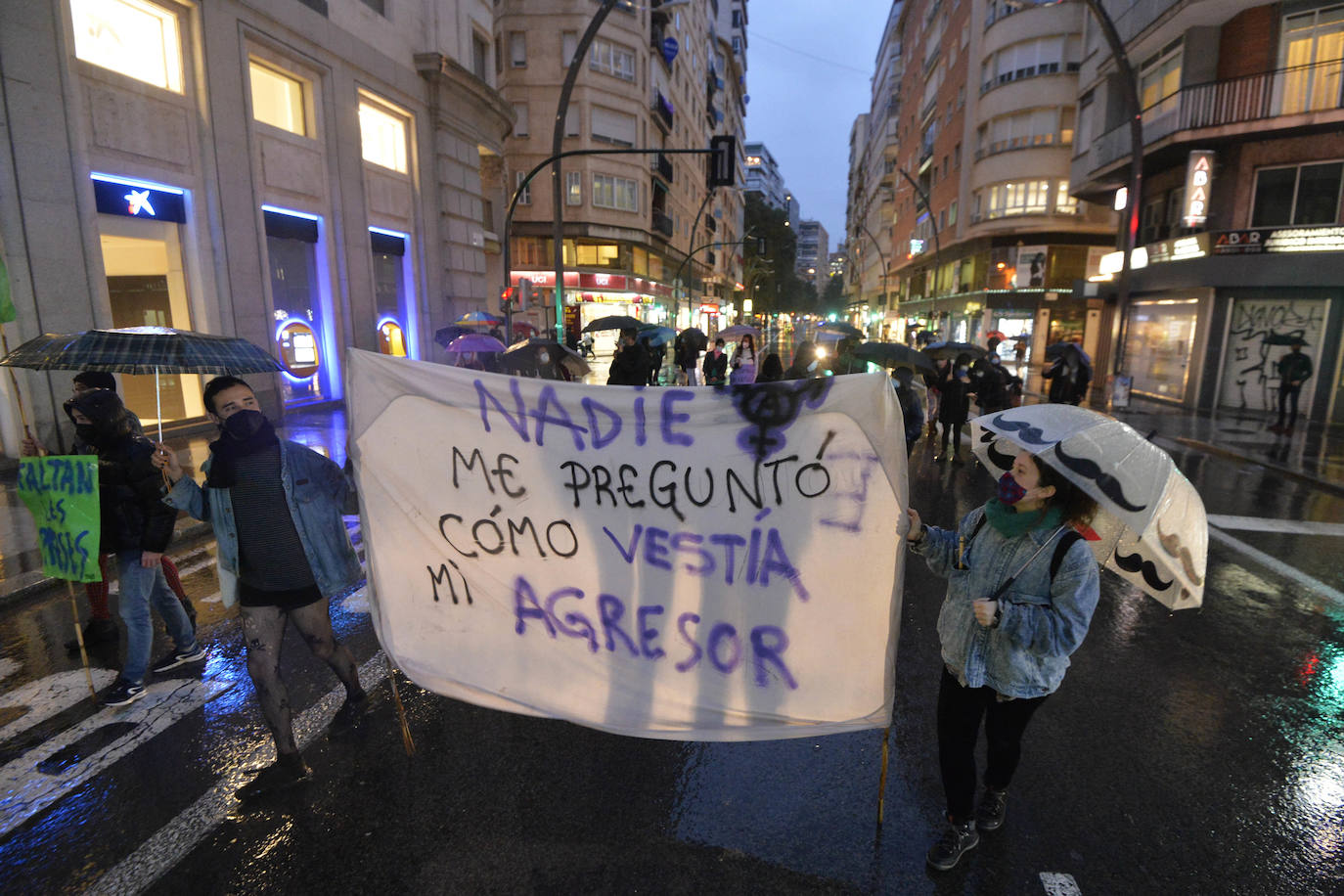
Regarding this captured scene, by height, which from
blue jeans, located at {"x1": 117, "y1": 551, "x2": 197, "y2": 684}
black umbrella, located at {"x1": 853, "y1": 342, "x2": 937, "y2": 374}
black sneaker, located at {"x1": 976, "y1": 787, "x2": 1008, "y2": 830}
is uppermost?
black umbrella, located at {"x1": 853, "y1": 342, "x2": 937, "y2": 374}

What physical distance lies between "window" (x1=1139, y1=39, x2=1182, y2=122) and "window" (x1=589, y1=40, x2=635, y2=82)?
26.0 meters

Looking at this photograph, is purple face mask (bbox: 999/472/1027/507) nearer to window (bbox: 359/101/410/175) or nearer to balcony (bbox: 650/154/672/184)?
window (bbox: 359/101/410/175)

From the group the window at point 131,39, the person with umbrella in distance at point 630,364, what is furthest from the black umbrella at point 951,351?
the window at point 131,39

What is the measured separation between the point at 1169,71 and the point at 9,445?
28.2m

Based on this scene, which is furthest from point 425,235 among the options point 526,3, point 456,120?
point 526,3

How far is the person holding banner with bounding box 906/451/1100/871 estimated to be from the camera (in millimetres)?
2354

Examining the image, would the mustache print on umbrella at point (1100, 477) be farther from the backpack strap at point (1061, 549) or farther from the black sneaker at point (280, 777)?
the black sneaker at point (280, 777)

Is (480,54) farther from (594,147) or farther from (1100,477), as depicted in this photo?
(1100,477)

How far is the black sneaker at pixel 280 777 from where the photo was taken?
3098mm

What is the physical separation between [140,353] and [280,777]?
2.53m

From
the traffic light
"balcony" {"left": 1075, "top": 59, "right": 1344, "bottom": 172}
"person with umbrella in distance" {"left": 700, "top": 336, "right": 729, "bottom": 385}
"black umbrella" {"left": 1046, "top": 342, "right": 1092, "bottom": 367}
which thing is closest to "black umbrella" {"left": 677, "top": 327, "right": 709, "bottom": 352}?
"person with umbrella in distance" {"left": 700, "top": 336, "right": 729, "bottom": 385}

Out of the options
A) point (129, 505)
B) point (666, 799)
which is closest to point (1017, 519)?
point (666, 799)

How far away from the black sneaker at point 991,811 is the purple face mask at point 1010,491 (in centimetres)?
130

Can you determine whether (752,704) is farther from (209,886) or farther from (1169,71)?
(1169,71)
